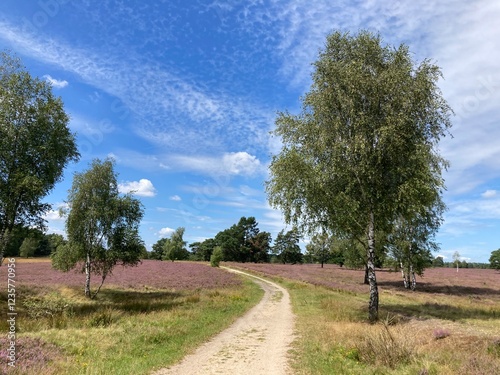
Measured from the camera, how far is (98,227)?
1335 inches

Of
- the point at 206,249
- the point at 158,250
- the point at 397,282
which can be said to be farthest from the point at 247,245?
the point at 397,282

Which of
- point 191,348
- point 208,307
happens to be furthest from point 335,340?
point 208,307

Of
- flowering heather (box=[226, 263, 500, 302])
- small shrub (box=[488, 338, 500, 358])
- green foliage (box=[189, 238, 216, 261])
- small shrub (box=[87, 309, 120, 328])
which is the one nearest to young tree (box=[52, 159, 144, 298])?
small shrub (box=[87, 309, 120, 328])

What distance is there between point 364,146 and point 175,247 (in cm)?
11191

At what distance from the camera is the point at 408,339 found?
12125 mm

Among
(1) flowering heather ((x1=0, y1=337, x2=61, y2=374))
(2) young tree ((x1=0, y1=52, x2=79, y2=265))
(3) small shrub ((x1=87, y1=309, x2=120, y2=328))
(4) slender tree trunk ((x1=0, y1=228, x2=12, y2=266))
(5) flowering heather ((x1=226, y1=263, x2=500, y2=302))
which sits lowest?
(5) flowering heather ((x1=226, y1=263, x2=500, y2=302))

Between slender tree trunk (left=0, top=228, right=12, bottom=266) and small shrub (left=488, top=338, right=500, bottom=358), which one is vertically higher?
slender tree trunk (left=0, top=228, right=12, bottom=266)

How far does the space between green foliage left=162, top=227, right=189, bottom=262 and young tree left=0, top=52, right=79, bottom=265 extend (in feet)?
332

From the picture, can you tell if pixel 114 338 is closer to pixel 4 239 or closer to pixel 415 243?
pixel 4 239

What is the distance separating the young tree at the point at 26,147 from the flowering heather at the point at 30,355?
12526mm

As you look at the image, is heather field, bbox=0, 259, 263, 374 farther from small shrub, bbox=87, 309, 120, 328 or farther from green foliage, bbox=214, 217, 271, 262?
green foliage, bbox=214, 217, 271, 262

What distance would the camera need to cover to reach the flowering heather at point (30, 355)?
30.8ft

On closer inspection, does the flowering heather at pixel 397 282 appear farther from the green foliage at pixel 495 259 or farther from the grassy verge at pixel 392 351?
the green foliage at pixel 495 259

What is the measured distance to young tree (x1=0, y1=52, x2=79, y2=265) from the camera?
21.8m
